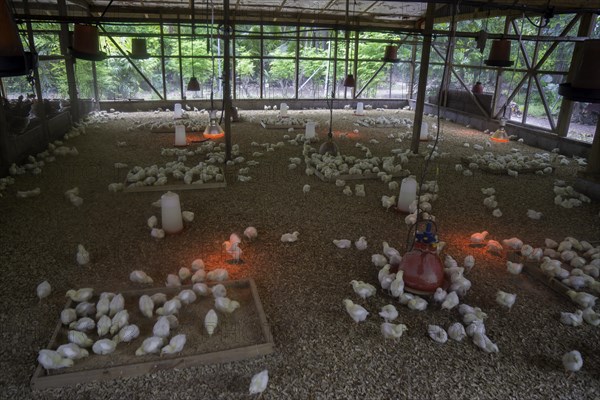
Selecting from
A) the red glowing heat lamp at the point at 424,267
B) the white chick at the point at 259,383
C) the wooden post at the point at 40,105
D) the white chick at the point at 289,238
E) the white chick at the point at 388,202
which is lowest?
the white chick at the point at 259,383

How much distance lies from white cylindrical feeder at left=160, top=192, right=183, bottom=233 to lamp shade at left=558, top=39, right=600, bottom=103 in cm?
309

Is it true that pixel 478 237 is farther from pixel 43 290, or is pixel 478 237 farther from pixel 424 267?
pixel 43 290

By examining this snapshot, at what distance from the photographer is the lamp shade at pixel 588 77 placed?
259cm

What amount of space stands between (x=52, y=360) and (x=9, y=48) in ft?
5.25

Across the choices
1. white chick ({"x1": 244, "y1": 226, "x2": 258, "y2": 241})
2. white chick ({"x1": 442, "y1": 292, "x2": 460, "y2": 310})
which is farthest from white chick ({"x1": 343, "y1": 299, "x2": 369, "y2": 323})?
white chick ({"x1": 244, "y1": 226, "x2": 258, "y2": 241})

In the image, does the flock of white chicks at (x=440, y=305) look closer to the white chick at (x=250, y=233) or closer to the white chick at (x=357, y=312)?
the white chick at (x=357, y=312)

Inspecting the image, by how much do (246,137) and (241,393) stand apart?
673 cm

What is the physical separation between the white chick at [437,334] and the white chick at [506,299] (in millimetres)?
580

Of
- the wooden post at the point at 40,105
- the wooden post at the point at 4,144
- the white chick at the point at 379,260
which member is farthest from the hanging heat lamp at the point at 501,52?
the wooden post at the point at 40,105

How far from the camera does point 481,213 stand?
448cm

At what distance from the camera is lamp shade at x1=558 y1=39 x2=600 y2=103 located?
2.59 metres

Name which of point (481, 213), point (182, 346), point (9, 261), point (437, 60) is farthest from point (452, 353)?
point (437, 60)

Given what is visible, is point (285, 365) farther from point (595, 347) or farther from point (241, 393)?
point (595, 347)

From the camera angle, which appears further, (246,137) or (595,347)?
(246,137)
